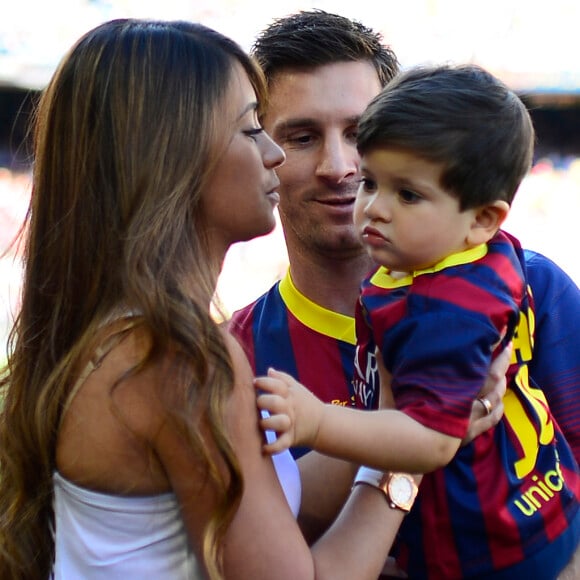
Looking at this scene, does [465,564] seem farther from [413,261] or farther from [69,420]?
[69,420]

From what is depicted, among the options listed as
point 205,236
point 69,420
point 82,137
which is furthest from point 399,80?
point 69,420

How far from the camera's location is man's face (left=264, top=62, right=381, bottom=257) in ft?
8.02

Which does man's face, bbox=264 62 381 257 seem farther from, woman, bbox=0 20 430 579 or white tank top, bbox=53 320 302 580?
white tank top, bbox=53 320 302 580

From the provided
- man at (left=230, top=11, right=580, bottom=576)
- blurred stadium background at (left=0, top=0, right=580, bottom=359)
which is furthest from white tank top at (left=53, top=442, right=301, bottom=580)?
blurred stadium background at (left=0, top=0, right=580, bottom=359)

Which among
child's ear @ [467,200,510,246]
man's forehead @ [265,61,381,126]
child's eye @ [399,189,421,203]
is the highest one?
child's eye @ [399,189,421,203]

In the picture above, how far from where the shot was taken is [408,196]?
1.73 metres

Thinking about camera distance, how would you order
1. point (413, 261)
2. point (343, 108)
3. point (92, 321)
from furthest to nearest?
point (343, 108)
point (413, 261)
point (92, 321)

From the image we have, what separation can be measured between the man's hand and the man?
556 mm

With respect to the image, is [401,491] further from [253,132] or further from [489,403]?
[253,132]

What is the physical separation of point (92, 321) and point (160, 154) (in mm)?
281

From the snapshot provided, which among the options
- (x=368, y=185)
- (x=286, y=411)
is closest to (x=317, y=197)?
(x=368, y=185)

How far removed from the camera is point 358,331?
191cm

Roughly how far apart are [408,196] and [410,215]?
0.11ft

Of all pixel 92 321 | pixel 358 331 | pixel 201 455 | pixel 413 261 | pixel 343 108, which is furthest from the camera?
pixel 343 108
